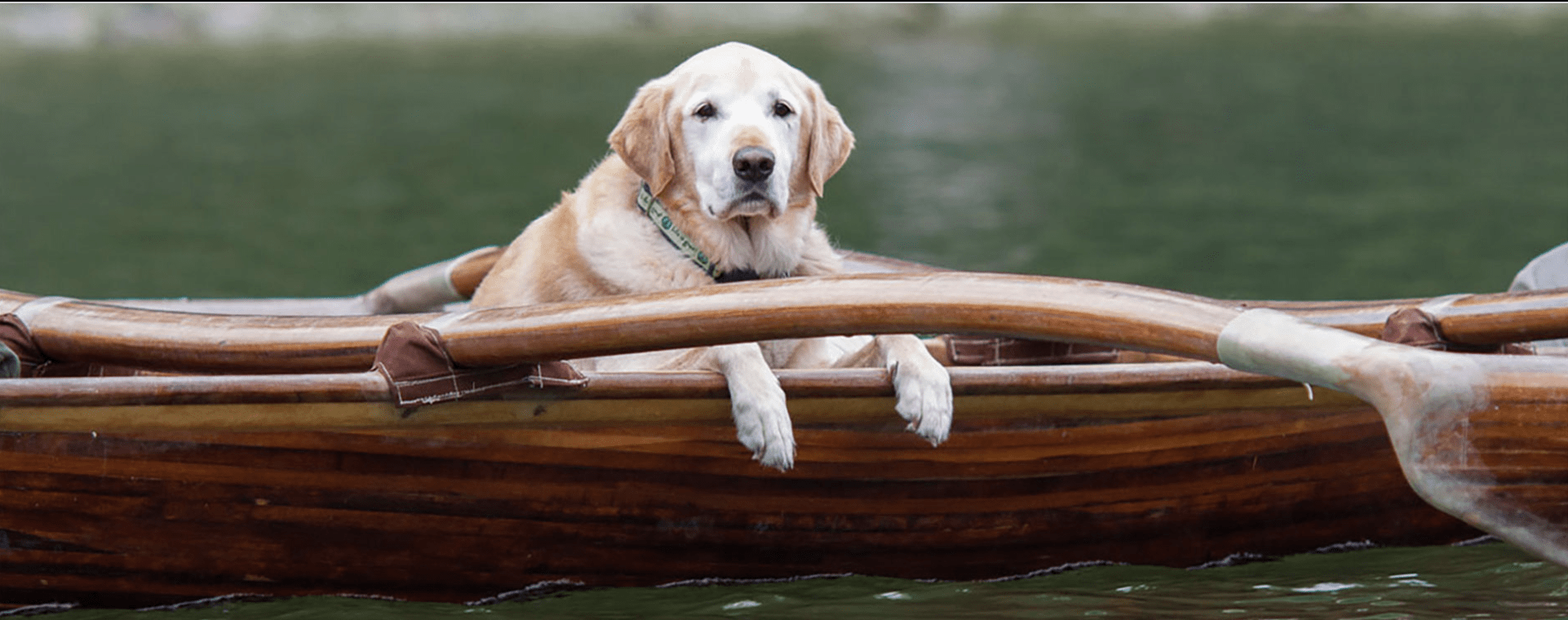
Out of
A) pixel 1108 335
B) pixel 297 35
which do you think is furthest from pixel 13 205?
pixel 297 35

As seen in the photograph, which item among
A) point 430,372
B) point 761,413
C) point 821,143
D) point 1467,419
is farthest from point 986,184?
point 1467,419

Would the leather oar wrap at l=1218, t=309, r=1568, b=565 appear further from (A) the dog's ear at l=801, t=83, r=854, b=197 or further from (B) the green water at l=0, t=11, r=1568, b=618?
(A) the dog's ear at l=801, t=83, r=854, b=197

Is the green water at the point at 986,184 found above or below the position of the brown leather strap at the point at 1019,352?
above

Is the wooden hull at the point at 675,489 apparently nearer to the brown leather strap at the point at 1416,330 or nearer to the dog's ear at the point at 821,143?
the brown leather strap at the point at 1416,330

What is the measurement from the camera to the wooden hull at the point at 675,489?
13.9 ft

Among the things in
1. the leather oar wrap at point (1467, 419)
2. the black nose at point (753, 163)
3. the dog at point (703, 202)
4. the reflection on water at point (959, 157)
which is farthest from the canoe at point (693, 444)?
the reflection on water at point (959, 157)

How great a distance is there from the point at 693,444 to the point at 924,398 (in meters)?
0.59

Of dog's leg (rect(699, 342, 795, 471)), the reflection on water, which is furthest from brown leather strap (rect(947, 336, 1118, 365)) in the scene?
the reflection on water

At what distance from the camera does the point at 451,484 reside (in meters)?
4.46

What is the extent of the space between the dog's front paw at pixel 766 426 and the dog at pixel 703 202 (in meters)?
0.39

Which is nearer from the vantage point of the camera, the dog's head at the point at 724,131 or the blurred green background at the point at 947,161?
the dog's head at the point at 724,131

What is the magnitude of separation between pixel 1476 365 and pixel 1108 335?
0.80 meters

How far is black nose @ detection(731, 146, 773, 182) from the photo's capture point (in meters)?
4.94

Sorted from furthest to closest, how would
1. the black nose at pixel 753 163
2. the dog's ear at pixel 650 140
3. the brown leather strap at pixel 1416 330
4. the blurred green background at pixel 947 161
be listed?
the blurred green background at pixel 947 161
the dog's ear at pixel 650 140
the black nose at pixel 753 163
the brown leather strap at pixel 1416 330
